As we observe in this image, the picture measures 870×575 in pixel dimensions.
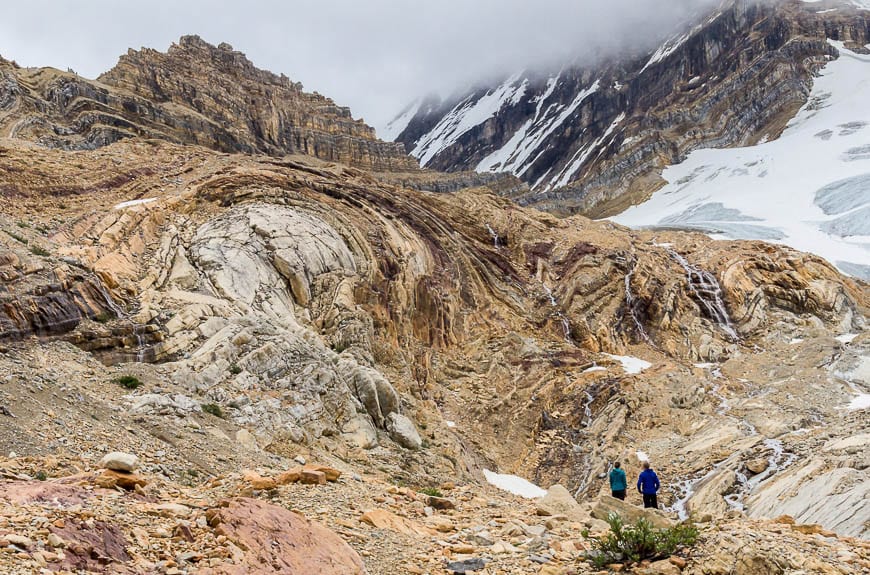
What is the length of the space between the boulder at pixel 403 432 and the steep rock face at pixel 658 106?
69.6 m

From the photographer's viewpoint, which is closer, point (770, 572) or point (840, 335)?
point (770, 572)

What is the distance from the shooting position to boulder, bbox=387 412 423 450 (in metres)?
15.7

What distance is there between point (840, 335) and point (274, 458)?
2968 centimetres

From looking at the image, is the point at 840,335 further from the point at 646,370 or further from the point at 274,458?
the point at 274,458

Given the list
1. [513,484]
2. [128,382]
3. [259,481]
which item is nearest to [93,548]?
[259,481]

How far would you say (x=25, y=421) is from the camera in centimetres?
789

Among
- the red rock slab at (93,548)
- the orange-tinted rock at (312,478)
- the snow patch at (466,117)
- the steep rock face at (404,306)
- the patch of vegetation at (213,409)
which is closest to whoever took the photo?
the red rock slab at (93,548)

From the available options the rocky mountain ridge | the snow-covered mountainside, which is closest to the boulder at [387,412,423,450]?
the rocky mountain ridge

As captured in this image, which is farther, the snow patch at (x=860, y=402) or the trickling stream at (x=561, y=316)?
the trickling stream at (x=561, y=316)

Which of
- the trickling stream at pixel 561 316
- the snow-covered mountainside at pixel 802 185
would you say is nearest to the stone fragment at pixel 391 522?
the trickling stream at pixel 561 316

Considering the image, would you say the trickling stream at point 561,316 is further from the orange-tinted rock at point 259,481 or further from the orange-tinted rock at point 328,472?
the orange-tinted rock at point 259,481

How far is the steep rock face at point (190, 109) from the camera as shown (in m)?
35.1

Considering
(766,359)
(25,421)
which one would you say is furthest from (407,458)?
(766,359)

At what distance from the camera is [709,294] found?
3350 cm
